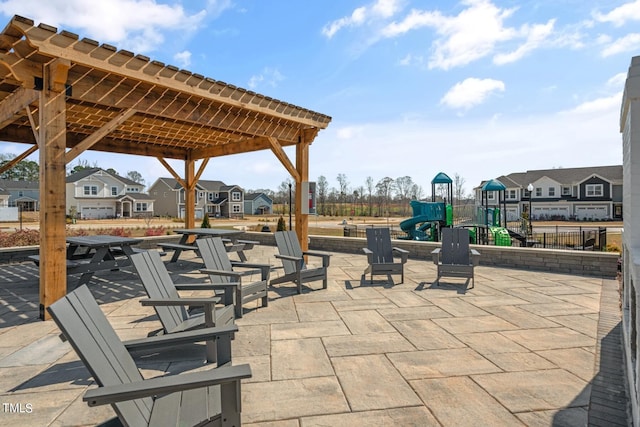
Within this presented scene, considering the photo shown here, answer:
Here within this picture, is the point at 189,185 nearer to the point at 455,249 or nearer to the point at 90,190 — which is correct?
the point at 455,249

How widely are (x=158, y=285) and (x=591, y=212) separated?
145 ft

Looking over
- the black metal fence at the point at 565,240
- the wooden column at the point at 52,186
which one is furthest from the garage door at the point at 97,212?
the wooden column at the point at 52,186

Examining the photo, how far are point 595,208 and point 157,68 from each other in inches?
1709

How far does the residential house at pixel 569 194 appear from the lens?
117 ft

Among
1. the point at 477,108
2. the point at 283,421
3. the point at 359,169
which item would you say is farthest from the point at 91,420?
the point at 359,169

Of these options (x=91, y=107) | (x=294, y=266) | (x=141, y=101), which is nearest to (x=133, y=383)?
(x=294, y=266)

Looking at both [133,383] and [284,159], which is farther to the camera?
[284,159]

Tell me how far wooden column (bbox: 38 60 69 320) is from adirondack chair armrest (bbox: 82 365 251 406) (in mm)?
3788

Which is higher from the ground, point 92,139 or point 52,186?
point 92,139

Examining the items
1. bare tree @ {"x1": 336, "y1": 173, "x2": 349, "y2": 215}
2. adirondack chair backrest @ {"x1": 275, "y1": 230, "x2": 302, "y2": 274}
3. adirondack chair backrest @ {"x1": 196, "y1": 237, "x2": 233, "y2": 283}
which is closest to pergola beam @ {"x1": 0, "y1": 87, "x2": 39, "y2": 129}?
adirondack chair backrest @ {"x1": 196, "y1": 237, "x2": 233, "y2": 283}

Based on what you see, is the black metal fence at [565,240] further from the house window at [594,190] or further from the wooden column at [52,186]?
the house window at [594,190]

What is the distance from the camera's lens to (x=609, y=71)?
453cm

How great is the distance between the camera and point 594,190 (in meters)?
36.1

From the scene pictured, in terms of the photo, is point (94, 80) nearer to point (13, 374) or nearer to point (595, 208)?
point (13, 374)
